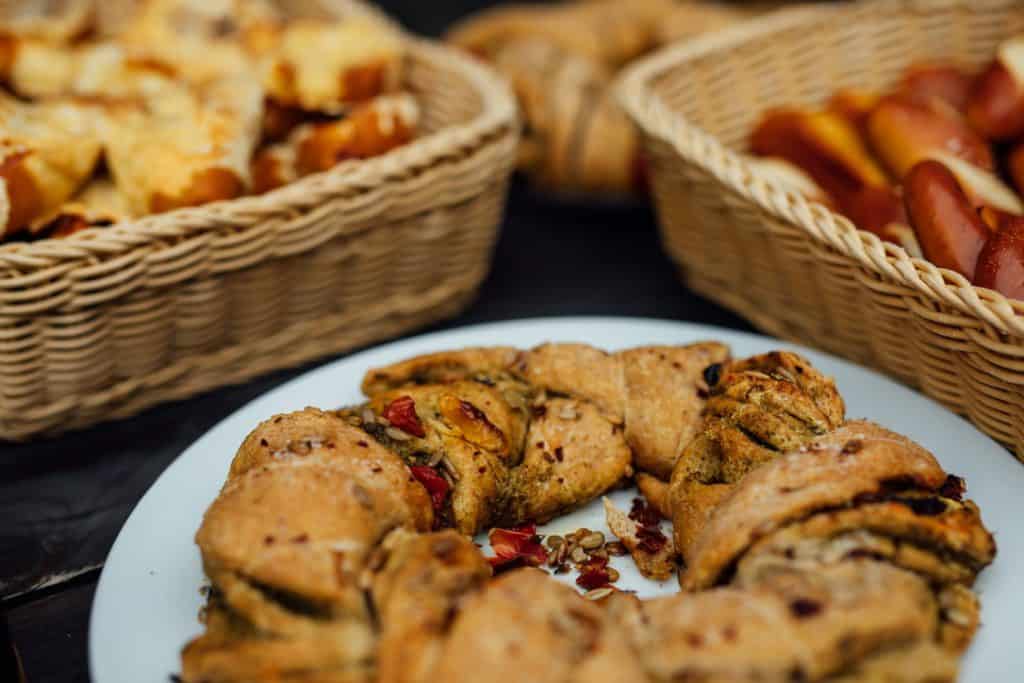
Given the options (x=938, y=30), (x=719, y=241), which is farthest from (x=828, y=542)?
(x=938, y=30)

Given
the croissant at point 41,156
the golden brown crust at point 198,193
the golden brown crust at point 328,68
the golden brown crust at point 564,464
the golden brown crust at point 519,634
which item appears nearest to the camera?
the golden brown crust at point 519,634

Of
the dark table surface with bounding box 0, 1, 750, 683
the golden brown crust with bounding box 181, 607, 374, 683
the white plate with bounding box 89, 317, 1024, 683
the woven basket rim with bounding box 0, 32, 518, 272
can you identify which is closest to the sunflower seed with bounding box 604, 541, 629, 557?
the white plate with bounding box 89, 317, 1024, 683

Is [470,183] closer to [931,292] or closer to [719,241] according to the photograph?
[719,241]

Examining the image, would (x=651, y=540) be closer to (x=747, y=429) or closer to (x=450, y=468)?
(x=747, y=429)

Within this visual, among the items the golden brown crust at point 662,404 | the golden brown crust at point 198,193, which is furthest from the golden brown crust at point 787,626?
the golden brown crust at point 198,193

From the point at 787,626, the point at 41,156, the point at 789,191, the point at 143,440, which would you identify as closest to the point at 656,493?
the point at 787,626

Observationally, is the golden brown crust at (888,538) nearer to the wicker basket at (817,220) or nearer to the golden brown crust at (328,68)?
the wicker basket at (817,220)
